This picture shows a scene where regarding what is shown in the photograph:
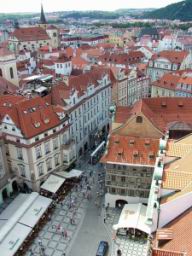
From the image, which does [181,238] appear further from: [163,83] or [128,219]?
[163,83]

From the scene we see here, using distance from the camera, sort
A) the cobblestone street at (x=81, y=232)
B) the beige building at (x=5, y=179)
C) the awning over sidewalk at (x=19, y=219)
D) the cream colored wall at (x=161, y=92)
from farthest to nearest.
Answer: the cream colored wall at (x=161, y=92) → the beige building at (x=5, y=179) → the cobblestone street at (x=81, y=232) → the awning over sidewalk at (x=19, y=219)

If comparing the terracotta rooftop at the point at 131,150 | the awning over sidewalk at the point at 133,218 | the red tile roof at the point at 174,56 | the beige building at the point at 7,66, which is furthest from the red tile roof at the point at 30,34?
the awning over sidewalk at the point at 133,218

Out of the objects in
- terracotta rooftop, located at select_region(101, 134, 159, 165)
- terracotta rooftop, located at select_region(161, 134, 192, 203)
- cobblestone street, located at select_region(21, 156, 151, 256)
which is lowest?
cobblestone street, located at select_region(21, 156, 151, 256)

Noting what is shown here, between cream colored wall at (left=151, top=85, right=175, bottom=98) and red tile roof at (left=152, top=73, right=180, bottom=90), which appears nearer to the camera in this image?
red tile roof at (left=152, top=73, right=180, bottom=90)

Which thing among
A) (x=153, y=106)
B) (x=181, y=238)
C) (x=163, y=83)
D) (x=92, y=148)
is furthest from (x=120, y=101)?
(x=181, y=238)

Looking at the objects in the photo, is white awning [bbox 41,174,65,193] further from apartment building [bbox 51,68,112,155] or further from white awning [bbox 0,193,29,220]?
apartment building [bbox 51,68,112,155]

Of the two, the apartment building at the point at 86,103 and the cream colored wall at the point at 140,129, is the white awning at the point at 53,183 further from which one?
the cream colored wall at the point at 140,129

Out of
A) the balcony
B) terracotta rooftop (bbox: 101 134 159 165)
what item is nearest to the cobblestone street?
the balcony

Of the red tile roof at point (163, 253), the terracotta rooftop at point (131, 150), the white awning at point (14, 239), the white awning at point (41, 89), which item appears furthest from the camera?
the white awning at point (41, 89)
